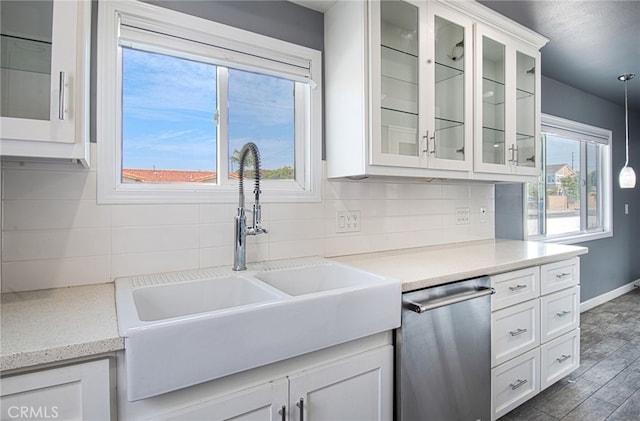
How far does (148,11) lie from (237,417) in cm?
156

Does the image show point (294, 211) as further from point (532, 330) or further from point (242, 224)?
point (532, 330)

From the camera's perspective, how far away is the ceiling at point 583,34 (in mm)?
1936

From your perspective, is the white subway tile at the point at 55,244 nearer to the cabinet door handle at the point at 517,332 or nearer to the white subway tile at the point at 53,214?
the white subway tile at the point at 53,214

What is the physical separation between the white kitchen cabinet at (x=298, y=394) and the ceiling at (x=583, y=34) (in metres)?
1.72

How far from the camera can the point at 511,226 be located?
277cm

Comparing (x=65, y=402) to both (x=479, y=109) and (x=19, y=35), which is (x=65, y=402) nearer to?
(x=19, y=35)

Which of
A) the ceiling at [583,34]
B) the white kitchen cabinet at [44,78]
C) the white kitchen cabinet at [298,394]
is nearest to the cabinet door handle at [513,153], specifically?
the ceiling at [583,34]

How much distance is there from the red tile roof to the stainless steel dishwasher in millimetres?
1056

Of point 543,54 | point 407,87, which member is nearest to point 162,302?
point 407,87

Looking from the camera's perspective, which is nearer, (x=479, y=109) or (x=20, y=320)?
(x=20, y=320)

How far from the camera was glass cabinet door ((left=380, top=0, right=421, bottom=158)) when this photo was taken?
64.4 inches

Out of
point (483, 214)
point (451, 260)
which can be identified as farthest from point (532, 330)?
point (483, 214)

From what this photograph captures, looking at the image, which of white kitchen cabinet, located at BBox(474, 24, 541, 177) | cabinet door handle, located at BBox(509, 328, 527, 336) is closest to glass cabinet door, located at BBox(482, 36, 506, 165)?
white kitchen cabinet, located at BBox(474, 24, 541, 177)

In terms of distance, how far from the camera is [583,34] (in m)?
2.28
